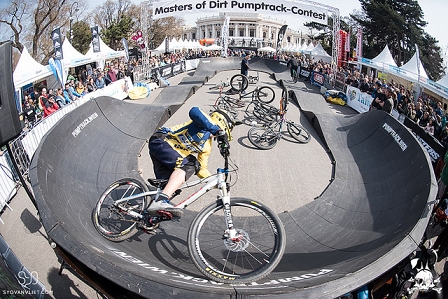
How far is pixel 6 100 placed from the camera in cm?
246

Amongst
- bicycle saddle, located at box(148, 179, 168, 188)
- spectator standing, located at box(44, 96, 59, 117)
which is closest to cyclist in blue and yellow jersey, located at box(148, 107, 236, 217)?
bicycle saddle, located at box(148, 179, 168, 188)

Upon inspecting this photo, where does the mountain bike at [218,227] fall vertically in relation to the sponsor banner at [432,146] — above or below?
above

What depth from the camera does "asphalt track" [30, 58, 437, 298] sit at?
288cm

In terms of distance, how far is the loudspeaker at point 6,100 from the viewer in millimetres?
2432

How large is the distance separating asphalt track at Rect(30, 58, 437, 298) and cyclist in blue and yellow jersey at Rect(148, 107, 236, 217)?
89 cm

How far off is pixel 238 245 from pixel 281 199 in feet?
11.8

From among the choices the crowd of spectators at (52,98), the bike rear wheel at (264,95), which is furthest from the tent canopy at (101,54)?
the bike rear wheel at (264,95)

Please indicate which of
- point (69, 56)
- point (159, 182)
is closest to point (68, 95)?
point (69, 56)

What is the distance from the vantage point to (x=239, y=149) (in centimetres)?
1026

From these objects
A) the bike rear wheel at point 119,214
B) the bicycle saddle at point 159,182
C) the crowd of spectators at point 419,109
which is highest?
the bicycle saddle at point 159,182

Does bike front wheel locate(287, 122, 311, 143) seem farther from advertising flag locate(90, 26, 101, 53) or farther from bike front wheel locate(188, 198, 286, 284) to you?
advertising flag locate(90, 26, 101, 53)

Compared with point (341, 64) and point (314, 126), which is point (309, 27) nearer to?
point (341, 64)

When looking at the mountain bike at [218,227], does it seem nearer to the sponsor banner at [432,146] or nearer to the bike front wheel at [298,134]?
the sponsor banner at [432,146]

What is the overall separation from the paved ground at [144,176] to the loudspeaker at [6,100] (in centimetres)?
269
